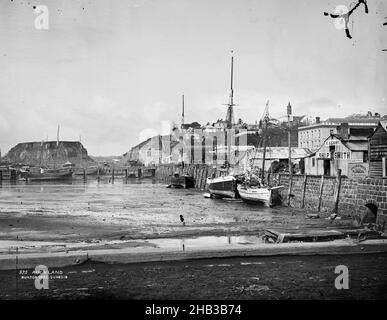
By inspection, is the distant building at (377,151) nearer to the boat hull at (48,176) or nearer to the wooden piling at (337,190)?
the wooden piling at (337,190)

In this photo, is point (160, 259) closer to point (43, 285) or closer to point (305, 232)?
point (43, 285)

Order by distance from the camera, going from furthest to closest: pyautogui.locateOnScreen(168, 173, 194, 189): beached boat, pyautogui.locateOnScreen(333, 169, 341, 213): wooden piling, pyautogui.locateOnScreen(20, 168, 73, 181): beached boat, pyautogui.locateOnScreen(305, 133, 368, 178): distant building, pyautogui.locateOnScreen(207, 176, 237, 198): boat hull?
1. pyautogui.locateOnScreen(20, 168, 73, 181): beached boat
2. pyautogui.locateOnScreen(168, 173, 194, 189): beached boat
3. pyautogui.locateOnScreen(305, 133, 368, 178): distant building
4. pyautogui.locateOnScreen(207, 176, 237, 198): boat hull
5. pyautogui.locateOnScreen(333, 169, 341, 213): wooden piling

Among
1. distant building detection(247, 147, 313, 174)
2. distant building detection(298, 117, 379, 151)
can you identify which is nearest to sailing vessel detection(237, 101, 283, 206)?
distant building detection(247, 147, 313, 174)

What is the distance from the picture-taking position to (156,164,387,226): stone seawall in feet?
57.9

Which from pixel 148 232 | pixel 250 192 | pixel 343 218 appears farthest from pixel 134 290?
pixel 250 192

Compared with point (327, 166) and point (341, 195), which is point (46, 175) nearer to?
point (327, 166)

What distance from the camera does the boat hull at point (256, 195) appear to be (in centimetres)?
3754

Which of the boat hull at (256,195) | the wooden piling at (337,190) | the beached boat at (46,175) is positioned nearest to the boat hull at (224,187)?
the boat hull at (256,195)

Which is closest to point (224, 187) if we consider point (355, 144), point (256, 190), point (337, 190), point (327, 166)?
point (256, 190)

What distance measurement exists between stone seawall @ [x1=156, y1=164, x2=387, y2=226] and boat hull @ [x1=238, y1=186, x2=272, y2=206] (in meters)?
1.44

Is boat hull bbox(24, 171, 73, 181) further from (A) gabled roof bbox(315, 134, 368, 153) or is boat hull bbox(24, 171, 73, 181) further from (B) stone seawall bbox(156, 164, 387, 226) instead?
(A) gabled roof bbox(315, 134, 368, 153)

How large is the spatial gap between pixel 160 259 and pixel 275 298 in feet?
11.1

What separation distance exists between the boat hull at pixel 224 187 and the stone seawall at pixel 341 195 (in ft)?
20.0
